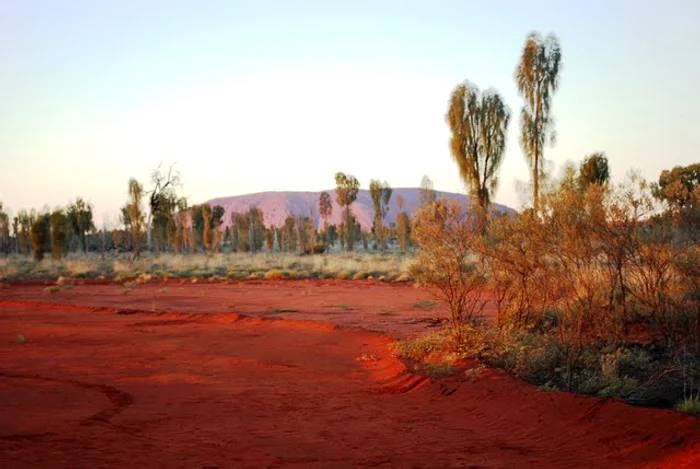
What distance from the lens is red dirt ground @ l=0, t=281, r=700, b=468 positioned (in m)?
6.18

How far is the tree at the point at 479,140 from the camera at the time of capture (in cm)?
2809

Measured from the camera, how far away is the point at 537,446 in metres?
6.61

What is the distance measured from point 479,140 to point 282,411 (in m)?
22.3

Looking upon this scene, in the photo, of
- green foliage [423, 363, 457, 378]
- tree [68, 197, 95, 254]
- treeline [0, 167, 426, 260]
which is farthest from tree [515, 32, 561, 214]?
tree [68, 197, 95, 254]

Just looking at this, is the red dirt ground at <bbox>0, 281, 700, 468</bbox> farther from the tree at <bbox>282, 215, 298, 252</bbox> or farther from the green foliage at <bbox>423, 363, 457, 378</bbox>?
the tree at <bbox>282, 215, 298, 252</bbox>

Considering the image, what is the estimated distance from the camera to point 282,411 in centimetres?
827

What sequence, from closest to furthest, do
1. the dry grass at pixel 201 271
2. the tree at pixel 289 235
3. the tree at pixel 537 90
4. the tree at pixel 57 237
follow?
the tree at pixel 537 90 → the dry grass at pixel 201 271 → the tree at pixel 57 237 → the tree at pixel 289 235

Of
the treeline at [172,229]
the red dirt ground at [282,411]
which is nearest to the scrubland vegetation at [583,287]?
the red dirt ground at [282,411]

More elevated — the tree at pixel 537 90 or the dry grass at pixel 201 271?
the tree at pixel 537 90

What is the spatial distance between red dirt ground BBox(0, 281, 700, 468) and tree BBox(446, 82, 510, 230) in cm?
1424

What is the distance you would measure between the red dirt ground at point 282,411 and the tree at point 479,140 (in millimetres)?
14242

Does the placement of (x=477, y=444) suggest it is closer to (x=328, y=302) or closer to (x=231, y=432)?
(x=231, y=432)

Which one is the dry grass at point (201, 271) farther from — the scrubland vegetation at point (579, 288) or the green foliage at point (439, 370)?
the green foliage at point (439, 370)

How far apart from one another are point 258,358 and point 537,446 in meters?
6.90
